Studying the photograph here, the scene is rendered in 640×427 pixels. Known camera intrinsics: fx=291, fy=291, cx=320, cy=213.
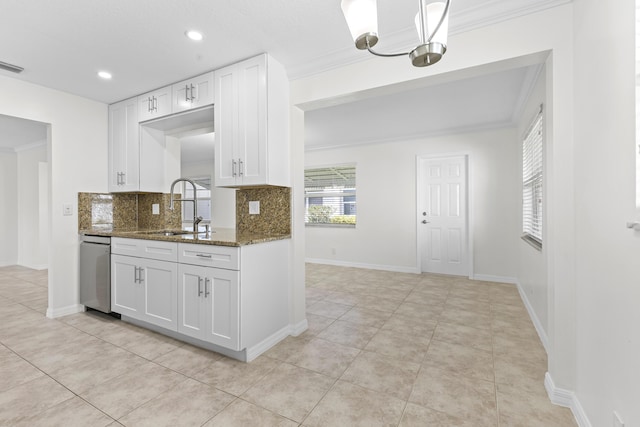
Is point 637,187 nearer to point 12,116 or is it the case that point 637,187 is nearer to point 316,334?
point 316,334

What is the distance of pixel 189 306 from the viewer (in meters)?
2.32

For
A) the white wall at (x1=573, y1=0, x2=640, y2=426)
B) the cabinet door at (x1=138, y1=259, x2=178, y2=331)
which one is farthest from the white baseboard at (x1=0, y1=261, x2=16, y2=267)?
the white wall at (x1=573, y1=0, x2=640, y2=426)

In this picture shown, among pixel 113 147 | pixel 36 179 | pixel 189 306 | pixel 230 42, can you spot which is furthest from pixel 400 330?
pixel 36 179

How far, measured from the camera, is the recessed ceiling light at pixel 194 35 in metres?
2.08

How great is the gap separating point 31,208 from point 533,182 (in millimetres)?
8231

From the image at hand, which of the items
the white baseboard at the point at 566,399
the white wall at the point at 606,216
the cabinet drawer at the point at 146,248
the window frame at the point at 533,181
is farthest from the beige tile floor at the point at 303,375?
the window frame at the point at 533,181

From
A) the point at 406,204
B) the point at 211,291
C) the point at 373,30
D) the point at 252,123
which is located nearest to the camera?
the point at 373,30

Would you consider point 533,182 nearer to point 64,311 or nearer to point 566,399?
point 566,399

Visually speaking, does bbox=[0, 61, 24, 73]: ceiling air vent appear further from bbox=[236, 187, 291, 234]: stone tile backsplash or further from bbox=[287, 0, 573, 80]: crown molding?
bbox=[287, 0, 573, 80]: crown molding

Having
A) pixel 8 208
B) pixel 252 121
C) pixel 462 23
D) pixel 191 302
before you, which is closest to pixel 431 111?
pixel 462 23

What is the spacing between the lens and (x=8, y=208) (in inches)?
223

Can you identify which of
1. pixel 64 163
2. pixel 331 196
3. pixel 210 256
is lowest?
pixel 210 256

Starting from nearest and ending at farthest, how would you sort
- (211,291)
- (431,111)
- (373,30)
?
(373,30), (211,291), (431,111)

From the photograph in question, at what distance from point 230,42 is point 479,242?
4.31m
